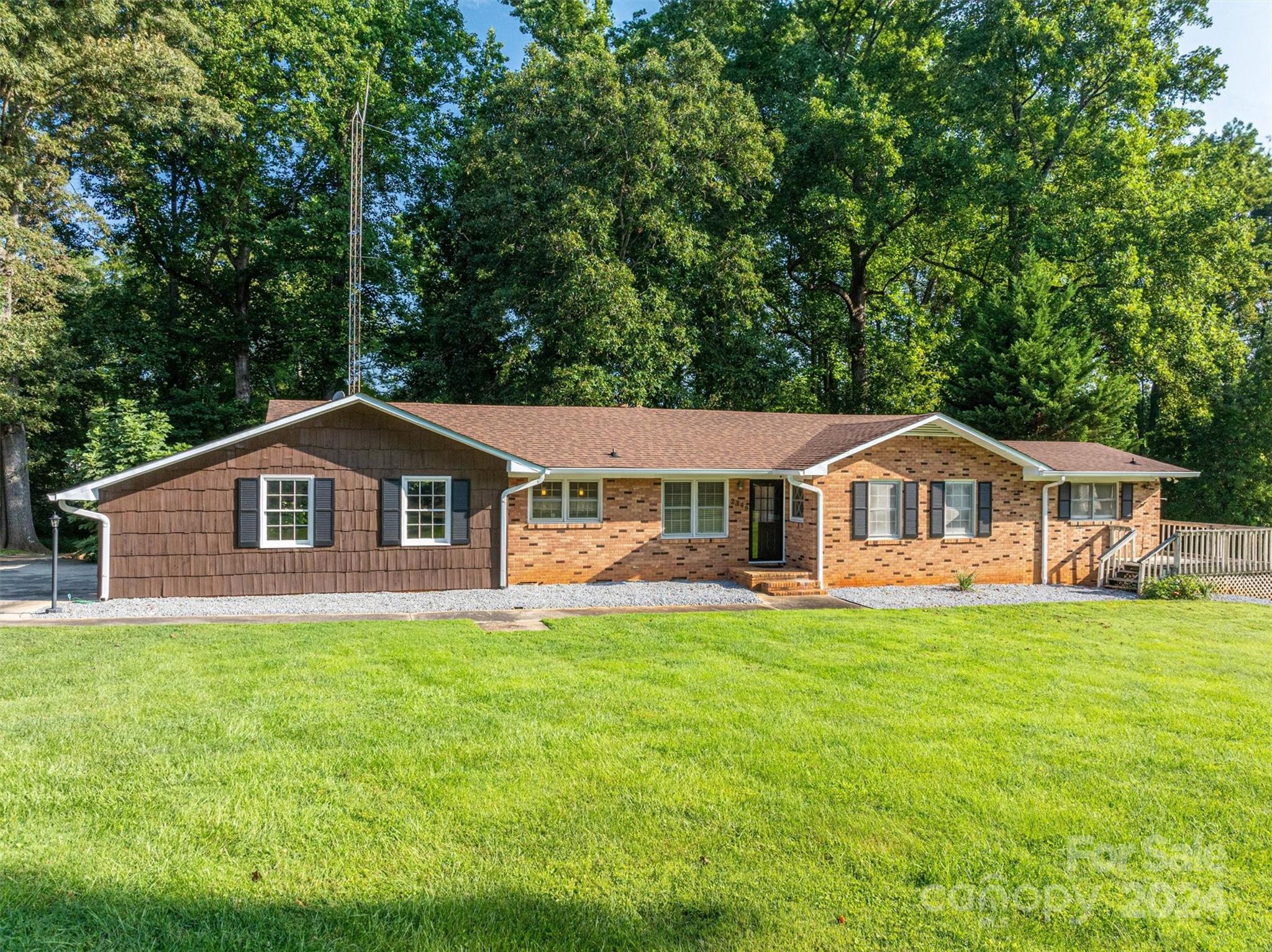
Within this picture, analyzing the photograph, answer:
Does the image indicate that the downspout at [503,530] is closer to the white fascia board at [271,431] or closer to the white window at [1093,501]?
the white fascia board at [271,431]

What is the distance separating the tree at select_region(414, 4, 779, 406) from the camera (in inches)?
872

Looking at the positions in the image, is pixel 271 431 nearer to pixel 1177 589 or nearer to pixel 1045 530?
pixel 1045 530

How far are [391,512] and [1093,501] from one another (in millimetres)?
15446

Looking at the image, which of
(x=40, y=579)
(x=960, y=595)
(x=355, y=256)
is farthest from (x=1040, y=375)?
(x=40, y=579)

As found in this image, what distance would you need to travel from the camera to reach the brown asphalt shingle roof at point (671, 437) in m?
15.1

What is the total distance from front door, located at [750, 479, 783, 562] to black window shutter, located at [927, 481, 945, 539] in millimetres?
3142

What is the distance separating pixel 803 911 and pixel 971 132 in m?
30.1

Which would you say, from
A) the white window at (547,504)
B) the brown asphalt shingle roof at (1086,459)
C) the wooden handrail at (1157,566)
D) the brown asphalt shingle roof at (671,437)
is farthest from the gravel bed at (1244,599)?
the white window at (547,504)

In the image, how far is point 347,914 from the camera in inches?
138

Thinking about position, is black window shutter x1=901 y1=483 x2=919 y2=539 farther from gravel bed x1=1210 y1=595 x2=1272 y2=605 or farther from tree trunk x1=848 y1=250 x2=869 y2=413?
tree trunk x1=848 y1=250 x2=869 y2=413

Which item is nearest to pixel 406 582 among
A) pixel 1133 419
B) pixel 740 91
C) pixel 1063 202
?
pixel 740 91

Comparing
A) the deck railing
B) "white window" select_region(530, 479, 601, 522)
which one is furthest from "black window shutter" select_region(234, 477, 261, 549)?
the deck railing

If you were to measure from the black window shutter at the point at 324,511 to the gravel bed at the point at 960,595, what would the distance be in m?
9.56

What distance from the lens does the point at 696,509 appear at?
15.8 m
